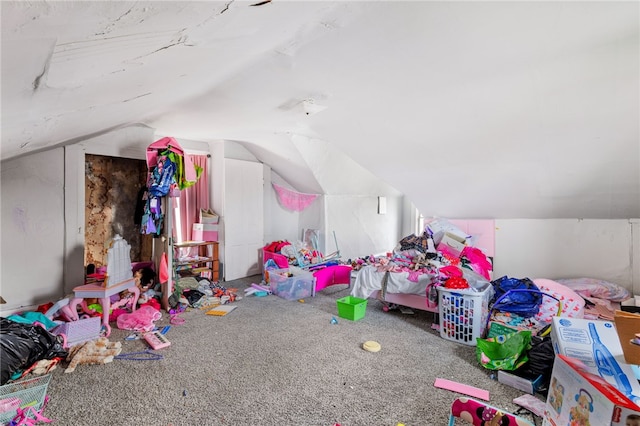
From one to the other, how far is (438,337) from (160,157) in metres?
3.34

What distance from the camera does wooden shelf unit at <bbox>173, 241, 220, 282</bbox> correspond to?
4266 mm

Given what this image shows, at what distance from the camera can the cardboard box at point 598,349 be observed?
1.02m

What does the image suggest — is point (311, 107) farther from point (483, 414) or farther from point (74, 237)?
point (74, 237)

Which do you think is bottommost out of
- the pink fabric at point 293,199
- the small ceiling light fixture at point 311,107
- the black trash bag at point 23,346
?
the black trash bag at point 23,346

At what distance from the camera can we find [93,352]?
2.38 meters

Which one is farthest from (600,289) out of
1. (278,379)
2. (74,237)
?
(74,237)

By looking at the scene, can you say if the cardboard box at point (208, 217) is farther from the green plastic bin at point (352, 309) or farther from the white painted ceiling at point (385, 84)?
the green plastic bin at point (352, 309)

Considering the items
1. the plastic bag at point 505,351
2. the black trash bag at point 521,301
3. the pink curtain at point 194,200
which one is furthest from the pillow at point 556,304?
the pink curtain at point 194,200

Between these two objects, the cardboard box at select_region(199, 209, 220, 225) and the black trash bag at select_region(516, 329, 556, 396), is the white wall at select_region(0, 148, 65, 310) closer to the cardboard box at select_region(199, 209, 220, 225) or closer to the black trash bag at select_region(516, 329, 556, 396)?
the cardboard box at select_region(199, 209, 220, 225)

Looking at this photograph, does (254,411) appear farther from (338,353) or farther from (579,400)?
(579,400)

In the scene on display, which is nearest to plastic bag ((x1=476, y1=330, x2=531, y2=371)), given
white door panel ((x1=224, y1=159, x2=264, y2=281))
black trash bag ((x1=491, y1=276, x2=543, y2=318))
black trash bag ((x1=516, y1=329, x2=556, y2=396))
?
black trash bag ((x1=516, y1=329, x2=556, y2=396))

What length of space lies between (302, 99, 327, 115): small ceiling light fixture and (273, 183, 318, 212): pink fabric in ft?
8.97

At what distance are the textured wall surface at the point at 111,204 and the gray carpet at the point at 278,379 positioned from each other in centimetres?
177

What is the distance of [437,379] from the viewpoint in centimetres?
209
